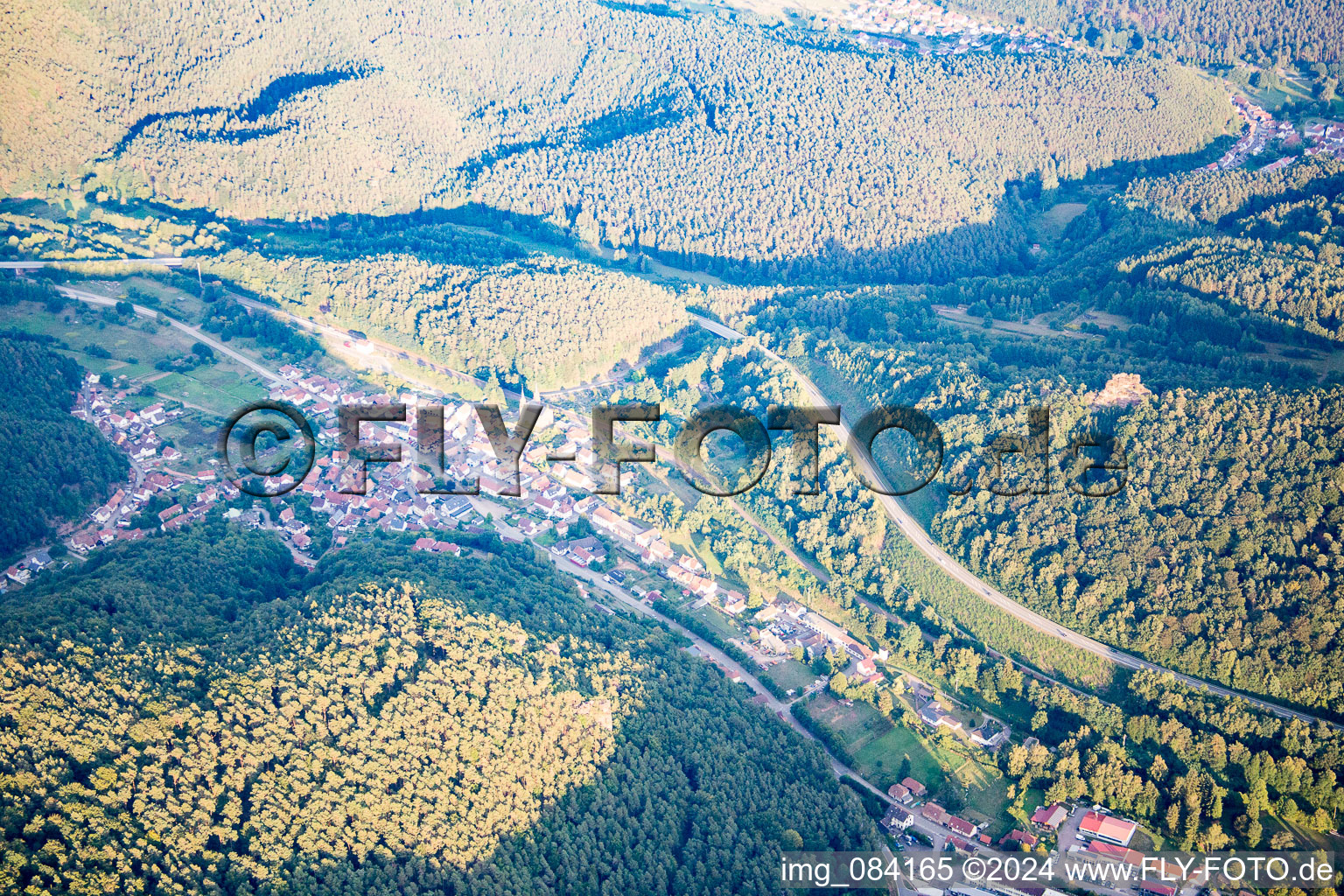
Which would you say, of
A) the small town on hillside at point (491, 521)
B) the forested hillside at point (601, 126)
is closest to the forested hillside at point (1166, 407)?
the small town on hillside at point (491, 521)

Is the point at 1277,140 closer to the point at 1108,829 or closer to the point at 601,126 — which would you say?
the point at 601,126

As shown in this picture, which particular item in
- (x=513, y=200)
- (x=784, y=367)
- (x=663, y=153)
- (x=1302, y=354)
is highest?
(x=663, y=153)

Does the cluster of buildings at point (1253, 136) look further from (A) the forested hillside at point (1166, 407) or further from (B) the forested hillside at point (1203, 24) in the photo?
(A) the forested hillside at point (1166, 407)

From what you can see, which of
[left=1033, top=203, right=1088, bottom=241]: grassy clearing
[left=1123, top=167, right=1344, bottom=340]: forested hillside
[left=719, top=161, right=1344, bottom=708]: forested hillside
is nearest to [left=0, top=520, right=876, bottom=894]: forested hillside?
[left=719, top=161, right=1344, bottom=708]: forested hillside

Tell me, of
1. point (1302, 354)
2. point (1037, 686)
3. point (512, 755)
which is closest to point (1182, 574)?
Answer: point (1037, 686)

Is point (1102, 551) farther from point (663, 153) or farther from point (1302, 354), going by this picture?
point (663, 153)

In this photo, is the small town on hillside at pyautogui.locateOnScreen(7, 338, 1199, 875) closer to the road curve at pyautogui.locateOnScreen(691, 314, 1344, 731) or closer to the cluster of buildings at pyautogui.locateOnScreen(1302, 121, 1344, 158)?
the road curve at pyautogui.locateOnScreen(691, 314, 1344, 731)

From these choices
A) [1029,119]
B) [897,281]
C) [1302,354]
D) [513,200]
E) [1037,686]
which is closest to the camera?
[1037,686]
